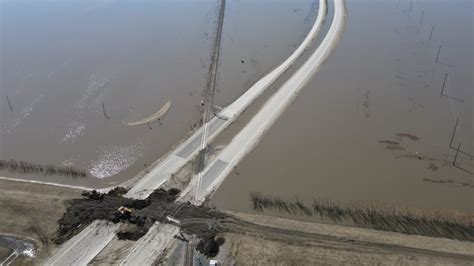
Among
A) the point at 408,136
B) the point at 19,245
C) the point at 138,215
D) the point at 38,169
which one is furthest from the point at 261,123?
the point at 19,245

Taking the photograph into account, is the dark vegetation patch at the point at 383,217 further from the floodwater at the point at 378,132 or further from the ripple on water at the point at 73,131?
the ripple on water at the point at 73,131

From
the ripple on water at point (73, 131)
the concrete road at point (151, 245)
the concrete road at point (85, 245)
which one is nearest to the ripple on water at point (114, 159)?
the ripple on water at point (73, 131)

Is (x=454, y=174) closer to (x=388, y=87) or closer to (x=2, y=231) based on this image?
(x=388, y=87)

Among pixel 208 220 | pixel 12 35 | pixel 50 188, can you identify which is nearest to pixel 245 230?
pixel 208 220

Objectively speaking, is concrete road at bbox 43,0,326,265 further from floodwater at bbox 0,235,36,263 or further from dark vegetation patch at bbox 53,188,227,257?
floodwater at bbox 0,235,36,263

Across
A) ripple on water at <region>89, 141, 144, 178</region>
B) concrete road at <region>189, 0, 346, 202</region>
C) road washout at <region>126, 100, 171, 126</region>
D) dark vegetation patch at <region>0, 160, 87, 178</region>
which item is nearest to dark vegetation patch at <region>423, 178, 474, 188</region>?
concrete road at <region>189, 0, 346, 202</region>

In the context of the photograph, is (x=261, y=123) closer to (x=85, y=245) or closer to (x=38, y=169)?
(x=85, y=245)
